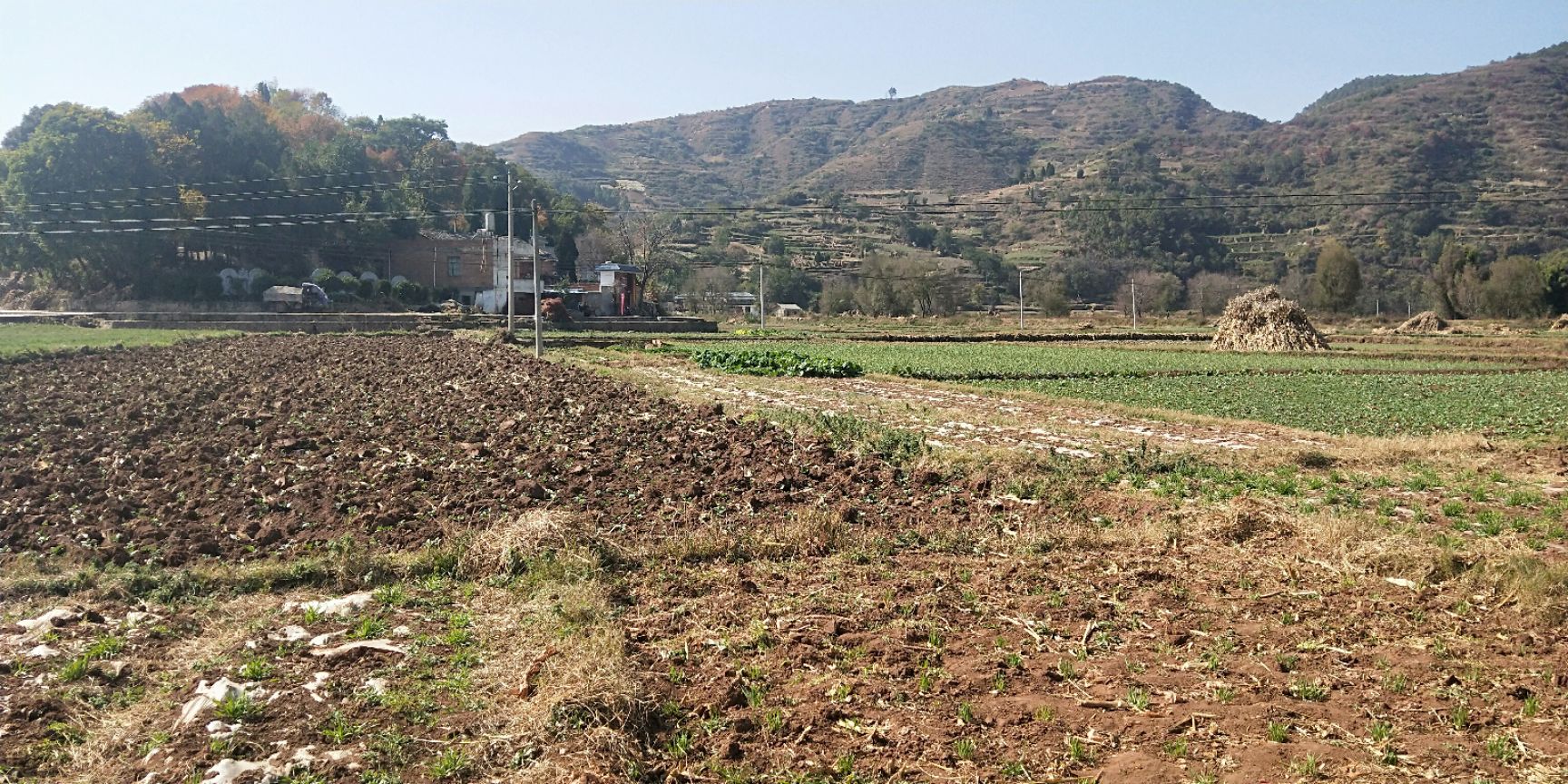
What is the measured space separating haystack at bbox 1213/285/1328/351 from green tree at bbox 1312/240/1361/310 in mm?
33586

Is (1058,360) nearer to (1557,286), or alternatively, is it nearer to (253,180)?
(1557,286)

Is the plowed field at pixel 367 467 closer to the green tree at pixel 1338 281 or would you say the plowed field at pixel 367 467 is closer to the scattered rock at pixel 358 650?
the scattered rock at pixel 358 650

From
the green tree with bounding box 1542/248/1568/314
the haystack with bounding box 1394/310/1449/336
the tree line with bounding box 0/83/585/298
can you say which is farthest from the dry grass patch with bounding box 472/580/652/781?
the green tree with bounding box 1542/248/1568/314

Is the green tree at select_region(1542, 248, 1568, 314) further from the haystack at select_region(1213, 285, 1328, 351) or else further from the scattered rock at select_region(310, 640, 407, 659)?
the scattered rock at select_region(310, 640, 407, 659)

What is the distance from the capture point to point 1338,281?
7875 cm

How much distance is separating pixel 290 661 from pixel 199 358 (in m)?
28.7

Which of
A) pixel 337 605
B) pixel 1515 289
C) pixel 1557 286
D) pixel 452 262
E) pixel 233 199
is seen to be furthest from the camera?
pixel 452 262

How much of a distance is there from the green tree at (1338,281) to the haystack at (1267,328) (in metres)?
33.6

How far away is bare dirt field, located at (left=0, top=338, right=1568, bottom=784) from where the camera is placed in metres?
5.29

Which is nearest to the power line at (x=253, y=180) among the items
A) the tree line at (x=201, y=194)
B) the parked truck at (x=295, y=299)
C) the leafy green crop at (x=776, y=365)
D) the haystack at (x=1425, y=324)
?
the tree line at (x=201, y=194)

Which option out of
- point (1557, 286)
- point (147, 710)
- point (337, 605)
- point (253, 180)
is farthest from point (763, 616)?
point (1557, 286)

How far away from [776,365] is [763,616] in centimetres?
2510

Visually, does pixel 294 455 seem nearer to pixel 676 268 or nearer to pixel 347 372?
pixel 347 372

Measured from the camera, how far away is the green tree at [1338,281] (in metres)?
78.5
